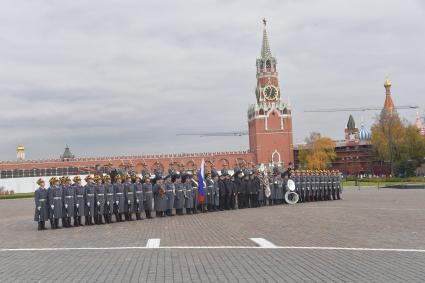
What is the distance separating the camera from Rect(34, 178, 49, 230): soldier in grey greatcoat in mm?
17453

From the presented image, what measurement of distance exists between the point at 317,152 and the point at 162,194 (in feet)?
287

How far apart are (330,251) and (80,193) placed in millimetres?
10440

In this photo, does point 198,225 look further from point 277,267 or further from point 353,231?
point 277,267

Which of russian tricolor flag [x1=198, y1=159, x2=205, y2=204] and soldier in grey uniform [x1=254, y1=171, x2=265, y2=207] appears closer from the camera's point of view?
russian tricolor flag [x1=198, y1=159, x2=205, y2=204]

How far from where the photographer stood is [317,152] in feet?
346

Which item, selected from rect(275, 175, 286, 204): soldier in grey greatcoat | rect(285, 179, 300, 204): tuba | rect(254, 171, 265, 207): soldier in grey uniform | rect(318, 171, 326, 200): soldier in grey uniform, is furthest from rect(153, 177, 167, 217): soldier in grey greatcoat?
rect(318, 171, 326, 200): soldier in grey uniform

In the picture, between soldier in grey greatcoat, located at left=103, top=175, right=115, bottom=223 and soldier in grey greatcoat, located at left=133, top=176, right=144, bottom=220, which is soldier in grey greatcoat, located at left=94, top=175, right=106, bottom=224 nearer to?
soldier in grey greatcoat, located at left=103, top=175, right=115, bottom=223

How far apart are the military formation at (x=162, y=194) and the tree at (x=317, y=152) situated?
77.2 meters

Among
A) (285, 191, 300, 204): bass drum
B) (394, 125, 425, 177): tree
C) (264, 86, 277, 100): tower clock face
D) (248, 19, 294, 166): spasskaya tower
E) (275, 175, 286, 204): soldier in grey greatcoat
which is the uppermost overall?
(264, 86, 277, 100): tower clock face

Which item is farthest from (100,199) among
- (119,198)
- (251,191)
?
(251,191)

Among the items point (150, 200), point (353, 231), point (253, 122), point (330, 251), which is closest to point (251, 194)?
point (150, 200)

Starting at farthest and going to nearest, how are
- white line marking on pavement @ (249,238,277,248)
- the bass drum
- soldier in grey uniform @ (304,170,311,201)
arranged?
soldier in grey uniform @ (304,170,311,201)
the bass drum
white line marking on pavement @ (249,238,277,248)

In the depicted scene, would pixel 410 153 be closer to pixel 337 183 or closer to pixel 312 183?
pixel 337 183

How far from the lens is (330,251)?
1023 centimetres
